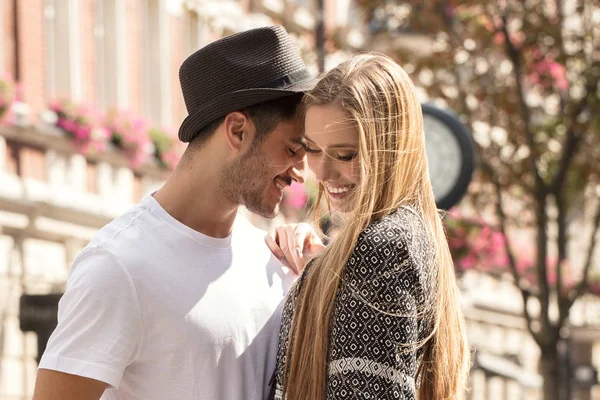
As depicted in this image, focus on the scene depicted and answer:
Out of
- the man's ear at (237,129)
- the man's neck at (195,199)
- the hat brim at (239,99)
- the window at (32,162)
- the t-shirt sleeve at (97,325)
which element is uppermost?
the window at (32,162)

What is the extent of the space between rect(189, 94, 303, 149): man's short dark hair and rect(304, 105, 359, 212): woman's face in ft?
0.72

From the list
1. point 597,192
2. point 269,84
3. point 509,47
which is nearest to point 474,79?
point 509,47

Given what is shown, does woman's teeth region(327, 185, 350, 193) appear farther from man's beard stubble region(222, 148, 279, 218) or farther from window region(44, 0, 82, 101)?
window region(44, 0, 82, 101)

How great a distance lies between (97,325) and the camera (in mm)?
3057

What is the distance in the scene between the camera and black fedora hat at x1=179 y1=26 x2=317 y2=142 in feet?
11.2

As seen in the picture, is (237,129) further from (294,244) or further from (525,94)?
(525,94)

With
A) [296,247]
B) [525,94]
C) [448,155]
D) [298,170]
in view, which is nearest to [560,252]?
[525,94]

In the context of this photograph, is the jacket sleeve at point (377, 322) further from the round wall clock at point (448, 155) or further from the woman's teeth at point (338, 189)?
the round wall clock at point (448, 155)

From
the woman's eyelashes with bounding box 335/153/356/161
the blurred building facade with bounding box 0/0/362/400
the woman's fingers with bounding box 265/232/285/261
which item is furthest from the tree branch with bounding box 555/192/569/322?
the woman's eyelashes with bounding box 335/153/356/161

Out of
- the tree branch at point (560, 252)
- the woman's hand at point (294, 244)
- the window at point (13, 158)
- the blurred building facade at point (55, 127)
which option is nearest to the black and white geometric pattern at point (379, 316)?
the woman's hand at point (294, 244)

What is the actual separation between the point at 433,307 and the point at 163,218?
0.79 meters

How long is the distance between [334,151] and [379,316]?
0.46 m

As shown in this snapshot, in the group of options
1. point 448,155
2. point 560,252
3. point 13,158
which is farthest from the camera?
point 13,158

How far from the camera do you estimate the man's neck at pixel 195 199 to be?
11.2 ft
